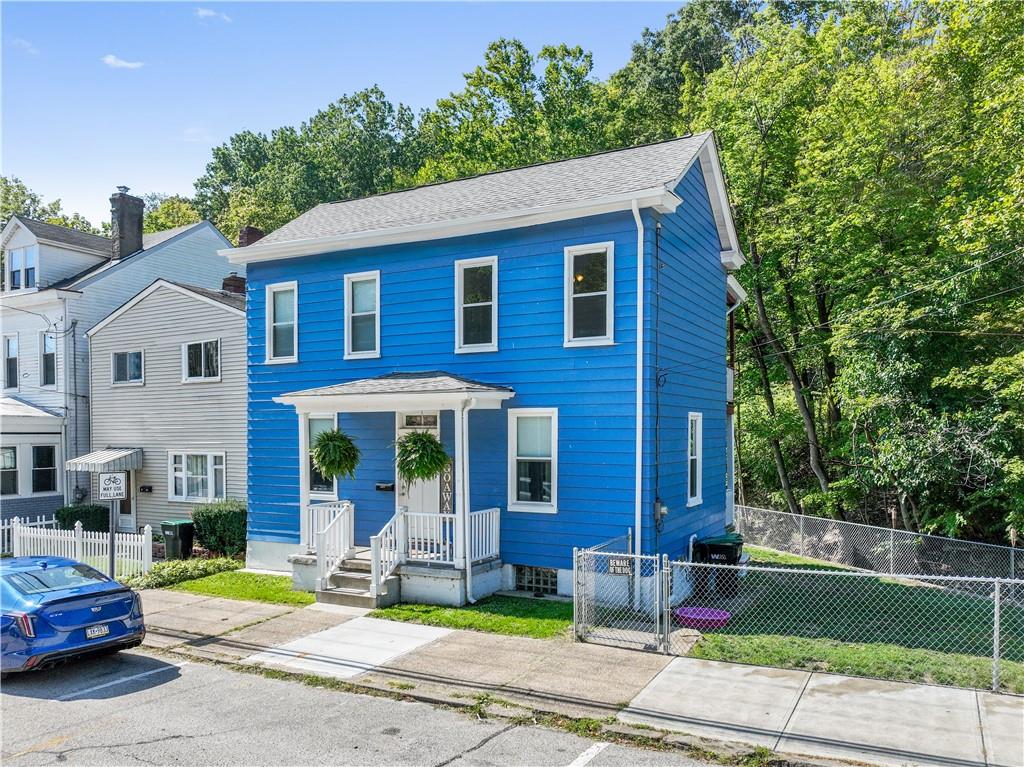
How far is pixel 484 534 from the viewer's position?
12.6m

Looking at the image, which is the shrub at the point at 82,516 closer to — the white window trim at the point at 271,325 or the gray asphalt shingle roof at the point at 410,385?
the white window trim at the point at 271,325

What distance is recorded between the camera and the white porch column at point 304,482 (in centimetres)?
1370

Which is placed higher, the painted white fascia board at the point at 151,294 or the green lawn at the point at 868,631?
the painted white fascia board at the point at 151,294

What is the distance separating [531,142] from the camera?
3409 cm

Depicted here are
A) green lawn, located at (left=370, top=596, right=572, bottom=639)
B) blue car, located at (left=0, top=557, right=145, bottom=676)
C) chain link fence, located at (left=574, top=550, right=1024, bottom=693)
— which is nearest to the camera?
blue car, located at (left=0, top=557, right=145, bottom=676)

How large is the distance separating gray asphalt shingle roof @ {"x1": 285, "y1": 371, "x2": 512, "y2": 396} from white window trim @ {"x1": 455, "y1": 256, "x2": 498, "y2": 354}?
1.95 ft

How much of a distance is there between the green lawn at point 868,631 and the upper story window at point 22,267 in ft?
76.8

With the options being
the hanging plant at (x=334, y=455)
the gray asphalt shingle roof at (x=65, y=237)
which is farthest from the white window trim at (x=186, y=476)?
the gray asphalt shingle roof at (x=65, y=237)

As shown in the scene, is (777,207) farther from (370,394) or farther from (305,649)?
(305,649)

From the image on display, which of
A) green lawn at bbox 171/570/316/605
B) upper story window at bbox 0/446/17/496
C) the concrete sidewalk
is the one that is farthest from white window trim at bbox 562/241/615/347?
upper story window at bbox 0/446/17/496

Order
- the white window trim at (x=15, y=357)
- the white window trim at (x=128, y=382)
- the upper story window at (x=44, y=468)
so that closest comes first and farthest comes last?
the white window trim at (x=128, y=382) → the upper story window at (x=44, y=468) → the white window trim at (x=15, y=357)

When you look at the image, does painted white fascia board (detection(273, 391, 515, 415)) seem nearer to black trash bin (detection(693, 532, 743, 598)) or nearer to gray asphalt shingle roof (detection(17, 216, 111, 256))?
black trash bin (detection(693, 532, 743, 598))

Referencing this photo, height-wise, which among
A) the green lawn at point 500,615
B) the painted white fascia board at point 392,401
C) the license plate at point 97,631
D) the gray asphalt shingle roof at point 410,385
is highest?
the gray asphalt shingle roof at point 410,385

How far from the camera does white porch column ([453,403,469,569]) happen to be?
39.6ft
